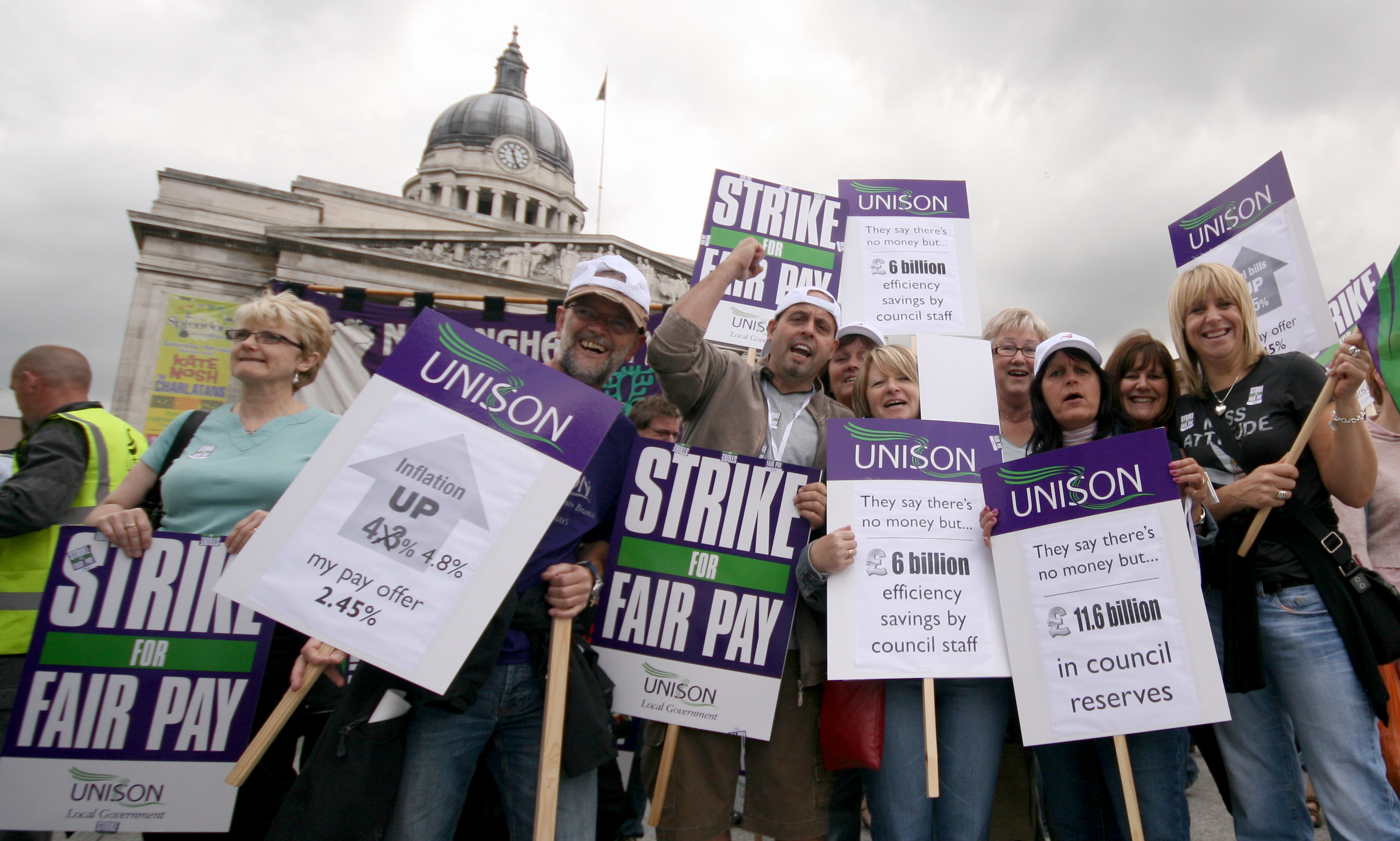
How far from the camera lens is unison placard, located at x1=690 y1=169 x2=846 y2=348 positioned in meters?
3.79

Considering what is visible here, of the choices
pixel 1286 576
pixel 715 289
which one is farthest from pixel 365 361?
pixel 1286 576

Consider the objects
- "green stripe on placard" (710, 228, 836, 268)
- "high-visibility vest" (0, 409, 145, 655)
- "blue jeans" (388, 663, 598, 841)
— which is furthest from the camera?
"green stripe on placard" (710, 228, 836, 268)

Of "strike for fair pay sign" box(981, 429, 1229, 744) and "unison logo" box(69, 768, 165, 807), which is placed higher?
"strike for fair pay sign" box(981, 429, 1229, 744)

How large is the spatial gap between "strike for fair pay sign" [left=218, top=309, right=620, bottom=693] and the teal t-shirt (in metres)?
0.57

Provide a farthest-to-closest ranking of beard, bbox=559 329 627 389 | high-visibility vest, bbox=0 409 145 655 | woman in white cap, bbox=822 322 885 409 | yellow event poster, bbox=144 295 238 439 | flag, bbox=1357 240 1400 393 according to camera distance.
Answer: yellow event poster, bbox=144 295 238 439 → woman in white cap, bbox=822 322 885 409 → high-visibility vest, bbox=0 409 145 655 → beard, bbox=559 329 627 389 → flag, bbox=1357 240 1400 393

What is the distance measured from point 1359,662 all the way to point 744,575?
1.69 m

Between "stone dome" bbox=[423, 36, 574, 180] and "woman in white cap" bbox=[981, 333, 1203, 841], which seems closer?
"woman in white cap" bbox=[981, 333, 1203, 841]

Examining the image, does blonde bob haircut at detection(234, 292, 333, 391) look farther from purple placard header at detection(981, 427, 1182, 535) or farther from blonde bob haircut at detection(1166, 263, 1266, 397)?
blonde bob haircut at detection(1166, 263, 1266, 397)

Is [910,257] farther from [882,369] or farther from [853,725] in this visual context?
[853,725]

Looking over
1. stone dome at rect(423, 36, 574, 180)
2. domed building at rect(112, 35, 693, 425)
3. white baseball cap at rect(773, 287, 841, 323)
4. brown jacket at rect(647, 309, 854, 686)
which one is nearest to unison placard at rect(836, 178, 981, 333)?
white baseball cap at rect(773, 287, 841, 323)

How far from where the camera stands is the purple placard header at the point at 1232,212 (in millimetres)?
3287

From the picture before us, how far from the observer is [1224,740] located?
2.10 meters

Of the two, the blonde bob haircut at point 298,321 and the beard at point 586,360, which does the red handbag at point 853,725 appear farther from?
the blonde bob haircut at point 298,321

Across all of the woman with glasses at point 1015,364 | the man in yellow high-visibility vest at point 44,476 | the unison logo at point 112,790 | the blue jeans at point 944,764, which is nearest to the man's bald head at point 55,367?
the man in yellow high-visibility vest at point 44,476
